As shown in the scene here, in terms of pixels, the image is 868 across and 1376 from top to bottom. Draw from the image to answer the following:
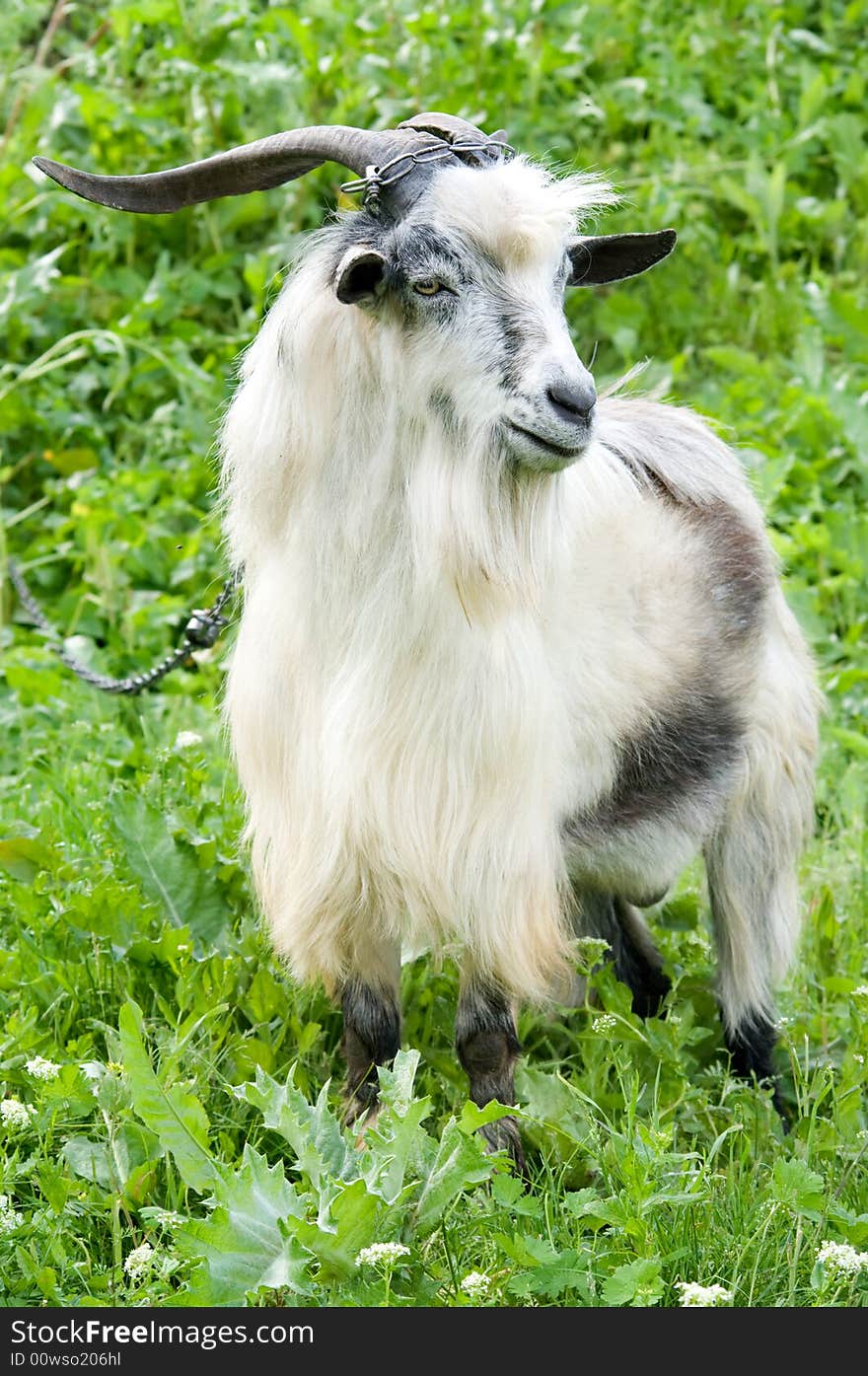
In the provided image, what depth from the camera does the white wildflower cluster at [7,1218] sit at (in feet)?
9.68

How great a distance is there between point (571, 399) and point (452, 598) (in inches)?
17.5

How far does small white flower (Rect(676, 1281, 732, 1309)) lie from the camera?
2.70 metres

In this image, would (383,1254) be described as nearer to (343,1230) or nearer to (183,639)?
(343,1230)

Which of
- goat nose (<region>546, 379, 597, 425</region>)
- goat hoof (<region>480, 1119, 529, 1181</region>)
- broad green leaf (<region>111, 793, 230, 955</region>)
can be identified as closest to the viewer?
goat nose (<region>546, 379, 597, 425</region>)

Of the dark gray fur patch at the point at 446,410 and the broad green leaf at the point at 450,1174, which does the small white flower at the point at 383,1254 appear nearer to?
the broad green leaf at the point at 450,1174

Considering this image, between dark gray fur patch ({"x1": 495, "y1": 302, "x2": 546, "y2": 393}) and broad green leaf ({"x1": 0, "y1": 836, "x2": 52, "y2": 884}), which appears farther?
broad green leaf ({"x1": 0, "y1": 836, "x2": 52, "y2": 884})

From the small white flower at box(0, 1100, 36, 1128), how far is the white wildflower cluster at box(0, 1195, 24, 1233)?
0.15 metres

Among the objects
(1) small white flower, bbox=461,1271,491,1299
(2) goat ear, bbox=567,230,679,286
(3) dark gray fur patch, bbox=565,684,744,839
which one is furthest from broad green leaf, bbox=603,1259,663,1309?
(2) goat ear, bbox=567,230,679,286

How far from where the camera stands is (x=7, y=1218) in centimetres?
296

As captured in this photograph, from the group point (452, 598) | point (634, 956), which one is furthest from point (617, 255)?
point (634, 956)

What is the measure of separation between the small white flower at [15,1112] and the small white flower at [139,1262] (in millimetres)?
336

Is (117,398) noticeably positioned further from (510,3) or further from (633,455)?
Result: (633,455)

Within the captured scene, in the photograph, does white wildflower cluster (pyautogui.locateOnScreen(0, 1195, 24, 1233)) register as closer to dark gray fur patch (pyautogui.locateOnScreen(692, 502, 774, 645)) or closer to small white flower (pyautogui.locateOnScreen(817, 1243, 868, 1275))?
small white flower (pyautogui.locateOnScreen(817, 1243, 868, 1275))

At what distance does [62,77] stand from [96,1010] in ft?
17.2
